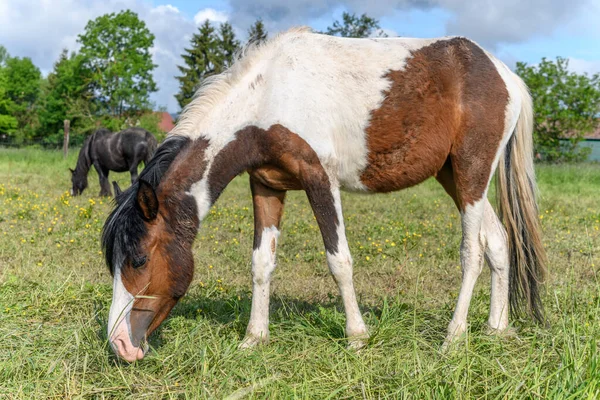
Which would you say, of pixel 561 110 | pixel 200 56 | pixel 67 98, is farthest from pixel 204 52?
pixel 561 110

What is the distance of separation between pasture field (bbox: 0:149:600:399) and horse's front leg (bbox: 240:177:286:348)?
7.1 inches

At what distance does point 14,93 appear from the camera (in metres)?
57.0

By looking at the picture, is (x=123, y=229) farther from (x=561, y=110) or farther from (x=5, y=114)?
(x=5, y=114)

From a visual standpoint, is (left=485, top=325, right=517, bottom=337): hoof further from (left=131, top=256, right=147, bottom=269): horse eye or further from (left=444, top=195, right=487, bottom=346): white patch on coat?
(left=131, top=256, right=147, bottom=269): horse eye

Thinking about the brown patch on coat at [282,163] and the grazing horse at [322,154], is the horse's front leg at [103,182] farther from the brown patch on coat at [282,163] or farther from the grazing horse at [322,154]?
the brown patch on coat at [282,163]

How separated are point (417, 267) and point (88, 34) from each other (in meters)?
46.6

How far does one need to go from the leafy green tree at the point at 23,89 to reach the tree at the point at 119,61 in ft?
43.0

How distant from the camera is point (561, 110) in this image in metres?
26.0

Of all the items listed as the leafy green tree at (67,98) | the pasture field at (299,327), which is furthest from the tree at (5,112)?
the pasture field at (299,327)

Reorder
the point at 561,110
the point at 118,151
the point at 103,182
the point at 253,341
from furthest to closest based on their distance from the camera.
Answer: the point at 561,110, the point at 118,151, the point at 103,182, the point at 253,341

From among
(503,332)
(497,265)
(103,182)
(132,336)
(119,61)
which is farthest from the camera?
(119,61)

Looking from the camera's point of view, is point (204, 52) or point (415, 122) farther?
point (204, 52)

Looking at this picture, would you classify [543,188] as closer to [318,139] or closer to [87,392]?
[318,139]

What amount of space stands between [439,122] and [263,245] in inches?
64.9
